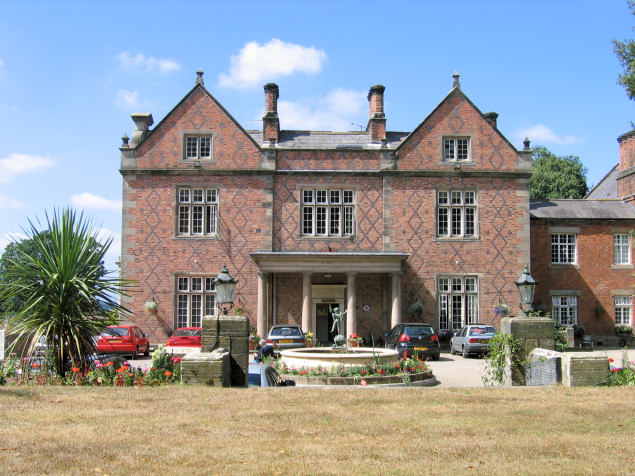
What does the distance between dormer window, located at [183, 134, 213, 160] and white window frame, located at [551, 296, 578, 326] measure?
17536 mm

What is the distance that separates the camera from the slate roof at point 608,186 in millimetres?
36219

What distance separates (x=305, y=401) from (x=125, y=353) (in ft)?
49.2

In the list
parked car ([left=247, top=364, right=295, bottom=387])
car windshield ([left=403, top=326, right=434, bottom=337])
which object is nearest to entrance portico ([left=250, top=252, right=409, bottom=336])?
car windshield ([left=403, top=326, right=434, bottom=337])

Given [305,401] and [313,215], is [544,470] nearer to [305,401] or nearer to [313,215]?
[305,401]

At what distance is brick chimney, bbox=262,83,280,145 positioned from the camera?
30.4 m

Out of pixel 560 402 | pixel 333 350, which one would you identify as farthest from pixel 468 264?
pixel 560 402

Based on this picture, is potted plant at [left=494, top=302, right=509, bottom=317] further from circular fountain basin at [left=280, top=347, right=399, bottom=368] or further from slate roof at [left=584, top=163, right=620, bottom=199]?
circular fountain basin at [left=280, top=347, right=399, bottom=368]

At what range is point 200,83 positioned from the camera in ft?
98.2

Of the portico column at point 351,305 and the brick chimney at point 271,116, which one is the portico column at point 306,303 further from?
the brick chimney at point 271,116

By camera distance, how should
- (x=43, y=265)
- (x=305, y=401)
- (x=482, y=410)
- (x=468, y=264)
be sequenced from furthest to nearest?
1. (x=468, y=264)
2. (x=43, y=265)
3. (x=305, y=401)
4. (x=482, y=410)

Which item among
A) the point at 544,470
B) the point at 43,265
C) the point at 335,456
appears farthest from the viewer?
the point at 43,265

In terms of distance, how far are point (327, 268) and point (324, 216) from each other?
9.98ft

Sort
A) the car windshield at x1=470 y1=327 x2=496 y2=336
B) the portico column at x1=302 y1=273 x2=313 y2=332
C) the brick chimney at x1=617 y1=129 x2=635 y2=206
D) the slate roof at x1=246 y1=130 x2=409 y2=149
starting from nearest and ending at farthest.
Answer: the car windshield at x1=470 y1=327 x2=496 y2=336 → the portico column at x1=302 y1=273 x2=313 y2=332 → the slate roof at x1=246 y1=130 x2=409 y2=149 → the brick chimney at x1=617 y1=129 x2=635 y2=206

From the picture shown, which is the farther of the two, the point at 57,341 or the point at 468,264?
the point at 468,264
